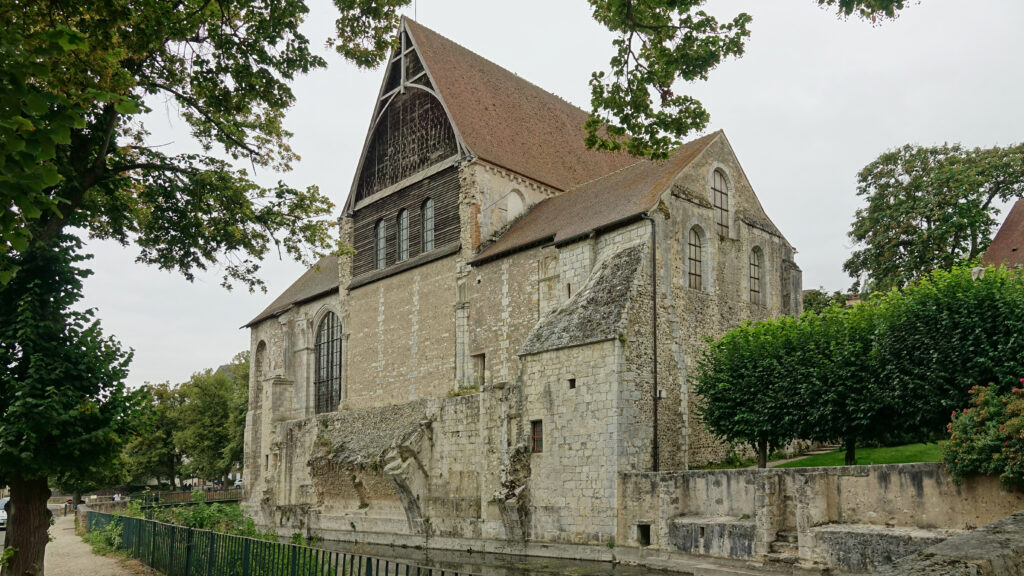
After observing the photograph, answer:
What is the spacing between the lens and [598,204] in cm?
2292

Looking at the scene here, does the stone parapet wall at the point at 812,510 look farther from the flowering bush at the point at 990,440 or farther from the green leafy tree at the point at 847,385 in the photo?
the green leafy tree at the point at 847,385

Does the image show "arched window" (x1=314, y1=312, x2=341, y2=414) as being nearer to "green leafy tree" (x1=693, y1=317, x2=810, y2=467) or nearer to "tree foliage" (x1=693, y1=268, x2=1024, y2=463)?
"tree foliage" (x1=693, y1=268, x2=1024, y2=463)

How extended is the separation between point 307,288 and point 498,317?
15.6 m

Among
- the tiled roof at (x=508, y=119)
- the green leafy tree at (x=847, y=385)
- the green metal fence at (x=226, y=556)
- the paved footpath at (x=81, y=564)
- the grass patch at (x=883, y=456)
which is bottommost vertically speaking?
the paved footpath at (x=81, y=564)

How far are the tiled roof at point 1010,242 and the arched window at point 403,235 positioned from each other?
2009 cm

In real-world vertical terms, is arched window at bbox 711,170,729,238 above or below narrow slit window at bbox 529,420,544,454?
above

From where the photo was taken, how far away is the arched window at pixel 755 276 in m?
23.9

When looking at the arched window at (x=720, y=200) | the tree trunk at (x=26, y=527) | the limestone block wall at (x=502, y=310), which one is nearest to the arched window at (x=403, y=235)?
the limestone block wall at (x=502, y=310)

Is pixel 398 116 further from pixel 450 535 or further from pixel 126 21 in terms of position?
pixel 126 21

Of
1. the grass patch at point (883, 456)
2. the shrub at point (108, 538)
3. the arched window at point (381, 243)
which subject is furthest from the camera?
the arched window at point (381, 243)

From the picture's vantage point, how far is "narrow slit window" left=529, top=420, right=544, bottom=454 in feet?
64.8

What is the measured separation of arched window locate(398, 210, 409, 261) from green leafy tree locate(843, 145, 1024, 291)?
1673cm

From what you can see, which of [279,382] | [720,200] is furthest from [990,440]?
[279,382]

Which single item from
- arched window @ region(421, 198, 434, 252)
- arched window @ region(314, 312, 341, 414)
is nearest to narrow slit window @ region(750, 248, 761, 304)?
arched window @ region(421, 198, 434, 252)
